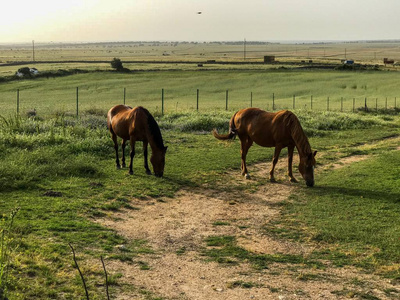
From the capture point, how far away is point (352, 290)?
21.1ft

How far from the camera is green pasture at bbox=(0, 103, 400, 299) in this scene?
277 inches

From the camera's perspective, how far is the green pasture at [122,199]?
7.04 m

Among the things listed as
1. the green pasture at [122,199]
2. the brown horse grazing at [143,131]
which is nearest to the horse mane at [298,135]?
the green pasture at [122,199]

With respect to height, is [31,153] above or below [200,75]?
below

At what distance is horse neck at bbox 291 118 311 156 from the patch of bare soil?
117 cm

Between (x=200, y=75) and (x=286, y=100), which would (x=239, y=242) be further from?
(x=200, y=75)

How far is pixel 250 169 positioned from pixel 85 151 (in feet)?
18.0

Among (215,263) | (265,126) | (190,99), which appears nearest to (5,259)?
(215,263)

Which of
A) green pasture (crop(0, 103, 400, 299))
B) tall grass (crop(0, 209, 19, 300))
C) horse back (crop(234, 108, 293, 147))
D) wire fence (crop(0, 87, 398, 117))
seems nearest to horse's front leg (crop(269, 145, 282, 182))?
horse back (crop(234, 108, 293, 147))

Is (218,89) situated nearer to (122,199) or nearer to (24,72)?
(24,72)

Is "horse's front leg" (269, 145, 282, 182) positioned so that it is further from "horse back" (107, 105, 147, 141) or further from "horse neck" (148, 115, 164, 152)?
"horse back" (107, 105, 147, 141)

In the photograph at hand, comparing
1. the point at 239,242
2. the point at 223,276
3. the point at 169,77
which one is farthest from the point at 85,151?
the point at 169,77

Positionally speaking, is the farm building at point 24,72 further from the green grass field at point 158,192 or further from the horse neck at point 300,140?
the horse neck at point 300,140

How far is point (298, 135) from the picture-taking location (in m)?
12.5
